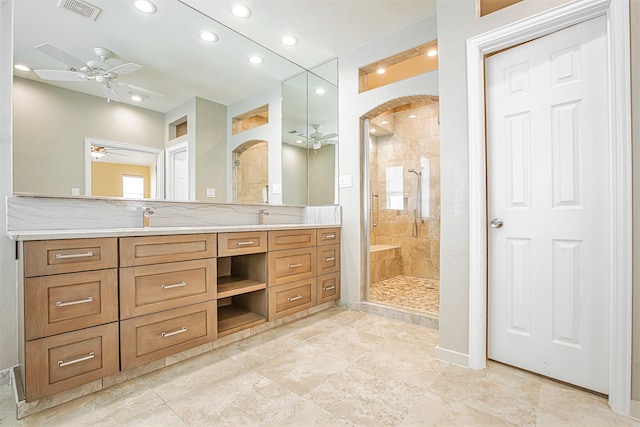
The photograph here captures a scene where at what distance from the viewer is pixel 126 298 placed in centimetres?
152

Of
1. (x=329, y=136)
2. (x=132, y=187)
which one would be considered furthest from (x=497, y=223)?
(x=132, y=187)

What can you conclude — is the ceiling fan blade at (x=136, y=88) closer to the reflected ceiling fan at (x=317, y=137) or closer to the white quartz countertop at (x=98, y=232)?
the white quartz countertop at (x=98, y=232)

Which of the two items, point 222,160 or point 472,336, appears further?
point 222,160

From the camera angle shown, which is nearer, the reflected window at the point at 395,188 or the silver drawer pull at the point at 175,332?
the silver drawer pull at the point at 175,332

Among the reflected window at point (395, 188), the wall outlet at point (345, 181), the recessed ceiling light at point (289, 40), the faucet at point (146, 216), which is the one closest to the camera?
the faucet at point (146, 216)

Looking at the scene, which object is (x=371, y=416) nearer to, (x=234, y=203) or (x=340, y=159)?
(x=234, y=203)

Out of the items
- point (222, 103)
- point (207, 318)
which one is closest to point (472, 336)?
point (207, 318)

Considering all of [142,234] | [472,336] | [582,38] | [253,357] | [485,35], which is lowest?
[253,357]

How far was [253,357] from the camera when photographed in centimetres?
189

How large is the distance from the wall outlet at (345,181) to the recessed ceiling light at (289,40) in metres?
1.43

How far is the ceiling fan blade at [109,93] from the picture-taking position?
189 cm

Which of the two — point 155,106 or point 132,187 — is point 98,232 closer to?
point 132,187

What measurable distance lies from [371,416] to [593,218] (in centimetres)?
153

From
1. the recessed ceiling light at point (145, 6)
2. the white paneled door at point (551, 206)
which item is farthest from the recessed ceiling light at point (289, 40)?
the white paneled door at point (551, 206)
